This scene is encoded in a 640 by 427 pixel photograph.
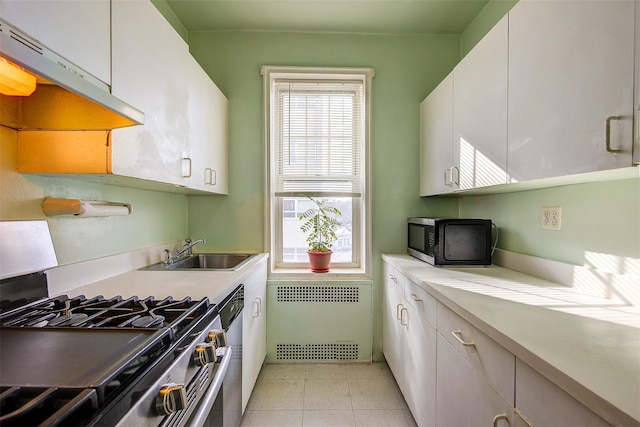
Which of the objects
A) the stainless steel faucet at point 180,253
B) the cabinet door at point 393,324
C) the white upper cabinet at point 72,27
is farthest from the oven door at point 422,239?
the white upper cabinet at point 72,27

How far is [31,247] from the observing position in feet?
3.31

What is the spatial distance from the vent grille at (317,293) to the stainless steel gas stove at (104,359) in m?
1.18

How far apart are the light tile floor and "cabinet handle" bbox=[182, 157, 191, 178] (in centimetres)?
146

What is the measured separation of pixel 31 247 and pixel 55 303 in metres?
0.21

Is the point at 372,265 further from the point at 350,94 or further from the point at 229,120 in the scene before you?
the point at 229,120

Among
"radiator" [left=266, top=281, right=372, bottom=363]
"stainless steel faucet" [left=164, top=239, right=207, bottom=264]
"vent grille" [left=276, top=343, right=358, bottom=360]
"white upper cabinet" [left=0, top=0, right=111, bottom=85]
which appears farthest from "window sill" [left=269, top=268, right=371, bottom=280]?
"white upper cabinet" [left=0, top=0, right=111, bottom=85]

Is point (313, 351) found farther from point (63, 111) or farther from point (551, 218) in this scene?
point (63, 111)

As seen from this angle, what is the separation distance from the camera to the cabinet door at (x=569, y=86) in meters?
0.81

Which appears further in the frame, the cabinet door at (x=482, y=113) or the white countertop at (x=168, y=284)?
the cabinet door at (x=482, y=113)

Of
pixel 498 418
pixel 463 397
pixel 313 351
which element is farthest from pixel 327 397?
pixel 498 418

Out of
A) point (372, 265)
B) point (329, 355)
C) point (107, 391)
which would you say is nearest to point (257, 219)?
point (372, 265)

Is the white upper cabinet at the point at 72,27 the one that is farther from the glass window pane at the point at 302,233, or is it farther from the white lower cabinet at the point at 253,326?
the glass window pane at the point at 302,233

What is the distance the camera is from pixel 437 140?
2.04 metres

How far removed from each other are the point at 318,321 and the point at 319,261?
1.54 feet
